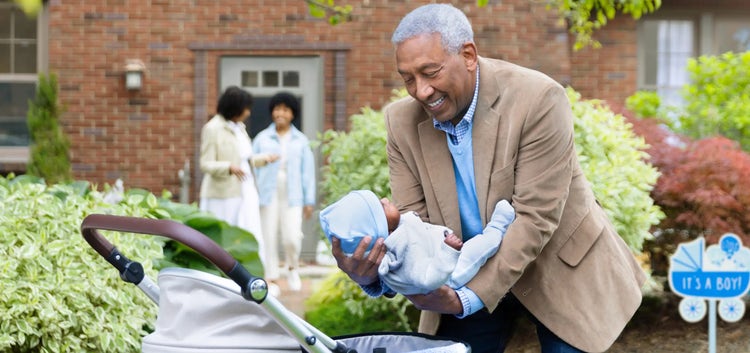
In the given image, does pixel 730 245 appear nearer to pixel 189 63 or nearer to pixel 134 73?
pixel 189 63

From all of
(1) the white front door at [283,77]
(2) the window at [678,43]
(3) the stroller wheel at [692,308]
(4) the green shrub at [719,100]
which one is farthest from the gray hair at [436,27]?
(2) the window at [678,43]

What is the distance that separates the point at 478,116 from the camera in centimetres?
343

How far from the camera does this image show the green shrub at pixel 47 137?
12383 mm

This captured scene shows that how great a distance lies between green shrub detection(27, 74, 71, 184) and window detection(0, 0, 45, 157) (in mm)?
600

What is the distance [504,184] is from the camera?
3.39m

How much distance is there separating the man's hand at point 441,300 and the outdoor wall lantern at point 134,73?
994 cm

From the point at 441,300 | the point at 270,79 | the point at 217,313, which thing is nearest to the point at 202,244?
the point at 217,313

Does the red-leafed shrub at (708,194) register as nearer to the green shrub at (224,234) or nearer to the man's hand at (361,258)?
the green shrub at (224,234)

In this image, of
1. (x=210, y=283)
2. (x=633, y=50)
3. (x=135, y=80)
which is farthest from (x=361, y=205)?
(x=633, y=50)

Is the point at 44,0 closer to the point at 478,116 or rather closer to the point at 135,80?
the point at 135,80

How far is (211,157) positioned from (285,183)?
0.75 metres

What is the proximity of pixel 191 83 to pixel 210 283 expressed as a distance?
1019cm

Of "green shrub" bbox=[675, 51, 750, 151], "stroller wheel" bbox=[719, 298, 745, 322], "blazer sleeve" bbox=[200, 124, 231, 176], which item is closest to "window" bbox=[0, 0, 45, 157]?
"blazer sleeve" bbox=[200, 124, 231, 176]

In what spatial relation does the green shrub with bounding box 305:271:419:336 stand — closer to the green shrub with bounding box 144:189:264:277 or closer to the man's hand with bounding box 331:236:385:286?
the green shrub with bounding box 144:189:264:277
